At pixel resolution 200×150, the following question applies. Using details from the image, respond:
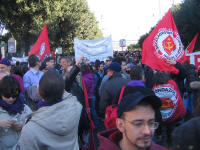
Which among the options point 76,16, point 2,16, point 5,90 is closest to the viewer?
point 5,90

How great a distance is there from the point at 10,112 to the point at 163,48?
3.17 m

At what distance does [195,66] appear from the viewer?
6434 mm

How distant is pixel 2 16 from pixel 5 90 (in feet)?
71.1

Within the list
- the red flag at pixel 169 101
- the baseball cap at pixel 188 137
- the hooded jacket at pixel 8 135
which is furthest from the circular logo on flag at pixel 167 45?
the baseball cap at pixel 188 137

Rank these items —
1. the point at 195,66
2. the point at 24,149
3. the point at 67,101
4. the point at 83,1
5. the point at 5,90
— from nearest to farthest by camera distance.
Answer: the point at 24,149, the point at 67,101, the point at 5,90, the point at 195,66, the point at 83,1

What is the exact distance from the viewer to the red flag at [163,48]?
4.93 metres

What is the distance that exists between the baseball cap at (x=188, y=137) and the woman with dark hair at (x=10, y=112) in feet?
6.92

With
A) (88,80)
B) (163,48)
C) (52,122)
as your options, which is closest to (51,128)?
(52,122)

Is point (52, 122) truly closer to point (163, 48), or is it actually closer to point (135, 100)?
point (135, 100)

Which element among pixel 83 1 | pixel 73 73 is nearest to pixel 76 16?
pixel 83 1

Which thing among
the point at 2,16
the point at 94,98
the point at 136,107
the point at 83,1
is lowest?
the point at 94,98

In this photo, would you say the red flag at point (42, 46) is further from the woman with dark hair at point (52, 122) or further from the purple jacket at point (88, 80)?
the woman with dark hair at point (52, 122)

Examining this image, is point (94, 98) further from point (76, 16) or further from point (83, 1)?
point (83, 1)

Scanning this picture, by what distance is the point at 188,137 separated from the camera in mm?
875
